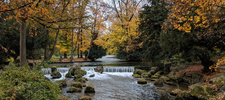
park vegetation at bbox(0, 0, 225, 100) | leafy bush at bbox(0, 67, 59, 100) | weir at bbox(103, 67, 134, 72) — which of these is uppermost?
park vegetation at bbox(0, 0, 225, 100)

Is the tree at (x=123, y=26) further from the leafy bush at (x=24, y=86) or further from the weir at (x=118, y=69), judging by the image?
the leafy bush at (x=24, y=86)

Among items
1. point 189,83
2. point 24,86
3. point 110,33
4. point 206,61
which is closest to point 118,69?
point 189,83

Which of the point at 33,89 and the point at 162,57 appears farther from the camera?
the point at 162,57

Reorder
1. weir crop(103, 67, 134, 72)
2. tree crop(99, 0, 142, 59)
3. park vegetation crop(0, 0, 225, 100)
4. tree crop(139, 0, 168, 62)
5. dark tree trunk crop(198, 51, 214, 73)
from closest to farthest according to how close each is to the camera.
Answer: park vegetation crop(0, 0, 225, 100), dark tree trunk crop(198, 51, 214, 73), tree crop(139, 0, 168, 62), weir crop(103, 67, 134, 72), tree crop(99, 0, 142, 59)

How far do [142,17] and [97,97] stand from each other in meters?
10.7

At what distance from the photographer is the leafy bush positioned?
3789 mm

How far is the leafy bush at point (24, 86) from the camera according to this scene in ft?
12.4

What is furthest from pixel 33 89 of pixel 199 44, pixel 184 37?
pixel 199 44

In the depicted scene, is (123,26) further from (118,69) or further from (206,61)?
(206,61)

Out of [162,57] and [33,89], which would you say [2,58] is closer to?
[33,89]

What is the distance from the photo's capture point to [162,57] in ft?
47.6

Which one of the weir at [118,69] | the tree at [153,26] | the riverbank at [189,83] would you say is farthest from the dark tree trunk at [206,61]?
the weir at [118,69]

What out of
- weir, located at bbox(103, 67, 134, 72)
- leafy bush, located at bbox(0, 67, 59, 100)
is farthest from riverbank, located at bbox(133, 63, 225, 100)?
leafy bush, located at bbox(0, 67, 59, 100)

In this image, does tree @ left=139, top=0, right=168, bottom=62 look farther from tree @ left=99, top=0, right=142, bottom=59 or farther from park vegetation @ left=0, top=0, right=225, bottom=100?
tree @ left=99, top=0, right=142, bottom=59
